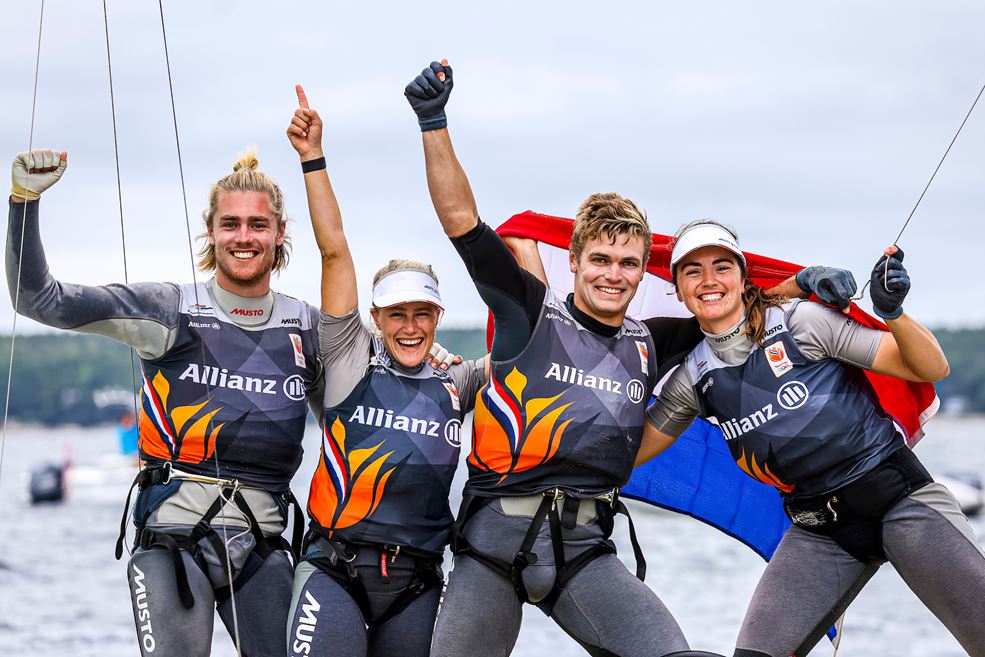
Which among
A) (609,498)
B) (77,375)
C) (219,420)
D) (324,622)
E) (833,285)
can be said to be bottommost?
(77,375)

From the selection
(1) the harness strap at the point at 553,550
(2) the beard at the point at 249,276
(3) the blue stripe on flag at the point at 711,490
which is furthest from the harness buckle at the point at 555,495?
(3) the blue stripe on flag at the point at 711,490

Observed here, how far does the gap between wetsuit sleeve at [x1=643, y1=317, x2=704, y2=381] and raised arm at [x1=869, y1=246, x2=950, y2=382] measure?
755mm

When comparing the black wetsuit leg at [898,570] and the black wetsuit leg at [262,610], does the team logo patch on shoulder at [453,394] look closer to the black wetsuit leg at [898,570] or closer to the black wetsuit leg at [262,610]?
the black wetsuit leg at [262,610]

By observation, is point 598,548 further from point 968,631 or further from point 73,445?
point 73,445

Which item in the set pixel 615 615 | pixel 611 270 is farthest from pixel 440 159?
pixel 615 615

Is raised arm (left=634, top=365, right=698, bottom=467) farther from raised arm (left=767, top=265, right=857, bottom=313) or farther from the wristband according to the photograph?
the wristband

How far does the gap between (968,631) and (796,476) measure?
2.69ft

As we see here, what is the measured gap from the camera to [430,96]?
4.16 meters

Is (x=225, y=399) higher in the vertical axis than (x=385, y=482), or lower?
higher

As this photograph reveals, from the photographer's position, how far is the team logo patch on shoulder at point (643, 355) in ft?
14.7

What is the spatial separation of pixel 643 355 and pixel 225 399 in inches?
64.7

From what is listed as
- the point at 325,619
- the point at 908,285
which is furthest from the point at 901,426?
the point at 325,619

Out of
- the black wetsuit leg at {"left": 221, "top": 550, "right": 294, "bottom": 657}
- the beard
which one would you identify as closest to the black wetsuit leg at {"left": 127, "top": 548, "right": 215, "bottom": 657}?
the black wetsuit leg at {"left": 221, "top": 550, "right": 294, "bottom": 657}

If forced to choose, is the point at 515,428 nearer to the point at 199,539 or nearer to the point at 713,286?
the point at 713,286
